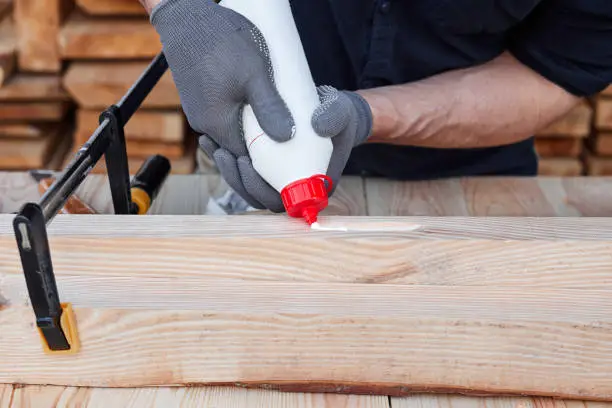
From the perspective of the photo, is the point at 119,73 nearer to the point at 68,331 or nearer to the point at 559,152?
the point at 68,331

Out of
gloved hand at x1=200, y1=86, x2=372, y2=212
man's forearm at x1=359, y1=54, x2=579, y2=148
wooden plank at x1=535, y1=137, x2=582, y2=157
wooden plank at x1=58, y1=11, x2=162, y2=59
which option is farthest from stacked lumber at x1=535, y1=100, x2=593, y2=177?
gloved hand at x1=200, y1=86, x2=372, y2=212

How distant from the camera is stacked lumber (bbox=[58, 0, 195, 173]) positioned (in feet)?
7.17

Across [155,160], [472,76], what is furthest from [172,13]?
[472,76]

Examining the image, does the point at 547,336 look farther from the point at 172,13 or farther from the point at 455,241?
the point at 172,13

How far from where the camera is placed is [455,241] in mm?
1010

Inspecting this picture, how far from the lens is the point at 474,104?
55.1 inches

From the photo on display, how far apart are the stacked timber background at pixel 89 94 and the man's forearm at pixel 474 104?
1.08 metres

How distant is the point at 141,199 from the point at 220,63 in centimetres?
37

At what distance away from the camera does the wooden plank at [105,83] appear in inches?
87.9

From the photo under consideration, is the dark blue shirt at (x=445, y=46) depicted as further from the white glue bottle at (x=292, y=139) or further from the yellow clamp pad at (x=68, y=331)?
the yellow clamp pad at (x=68, y=331)

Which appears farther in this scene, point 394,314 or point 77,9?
point 77,9

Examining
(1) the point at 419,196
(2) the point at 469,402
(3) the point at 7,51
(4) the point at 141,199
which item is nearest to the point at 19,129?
(3) the point at 7,51

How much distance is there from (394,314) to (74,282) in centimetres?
47

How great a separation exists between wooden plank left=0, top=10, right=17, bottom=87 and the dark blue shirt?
1.12m
